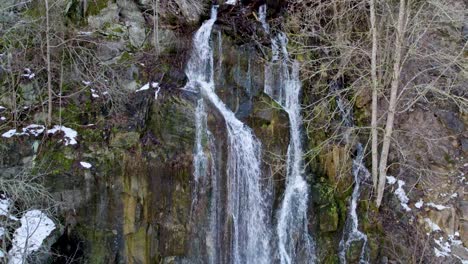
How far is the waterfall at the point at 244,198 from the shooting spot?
25.4ft

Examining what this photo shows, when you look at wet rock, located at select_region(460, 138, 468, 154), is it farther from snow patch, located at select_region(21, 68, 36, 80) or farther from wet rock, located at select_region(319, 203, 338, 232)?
snow patch, located at select_region(21, 68, 36, 80)

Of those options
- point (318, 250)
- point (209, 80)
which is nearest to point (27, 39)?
point (209, 80)

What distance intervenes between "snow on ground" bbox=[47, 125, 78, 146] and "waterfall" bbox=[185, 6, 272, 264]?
8.66ft

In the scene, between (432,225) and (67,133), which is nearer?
(67,133)

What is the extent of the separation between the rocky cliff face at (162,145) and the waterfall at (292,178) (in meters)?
0.19

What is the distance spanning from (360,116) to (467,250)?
3531 millimetres

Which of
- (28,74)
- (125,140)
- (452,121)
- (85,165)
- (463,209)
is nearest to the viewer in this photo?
(85,165)

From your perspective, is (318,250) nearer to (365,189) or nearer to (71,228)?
(365,189)

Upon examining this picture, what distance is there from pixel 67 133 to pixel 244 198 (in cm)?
368

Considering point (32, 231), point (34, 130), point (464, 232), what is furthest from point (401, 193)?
point (34, 130)

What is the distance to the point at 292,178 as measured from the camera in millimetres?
8305

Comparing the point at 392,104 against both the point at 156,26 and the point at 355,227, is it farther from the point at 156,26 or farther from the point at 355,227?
the point at 156,26

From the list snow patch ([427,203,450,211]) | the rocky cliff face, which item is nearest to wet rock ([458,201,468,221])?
the rocky cliff face

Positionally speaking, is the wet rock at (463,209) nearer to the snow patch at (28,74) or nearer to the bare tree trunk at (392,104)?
the bare tree trunk at (392,104)
